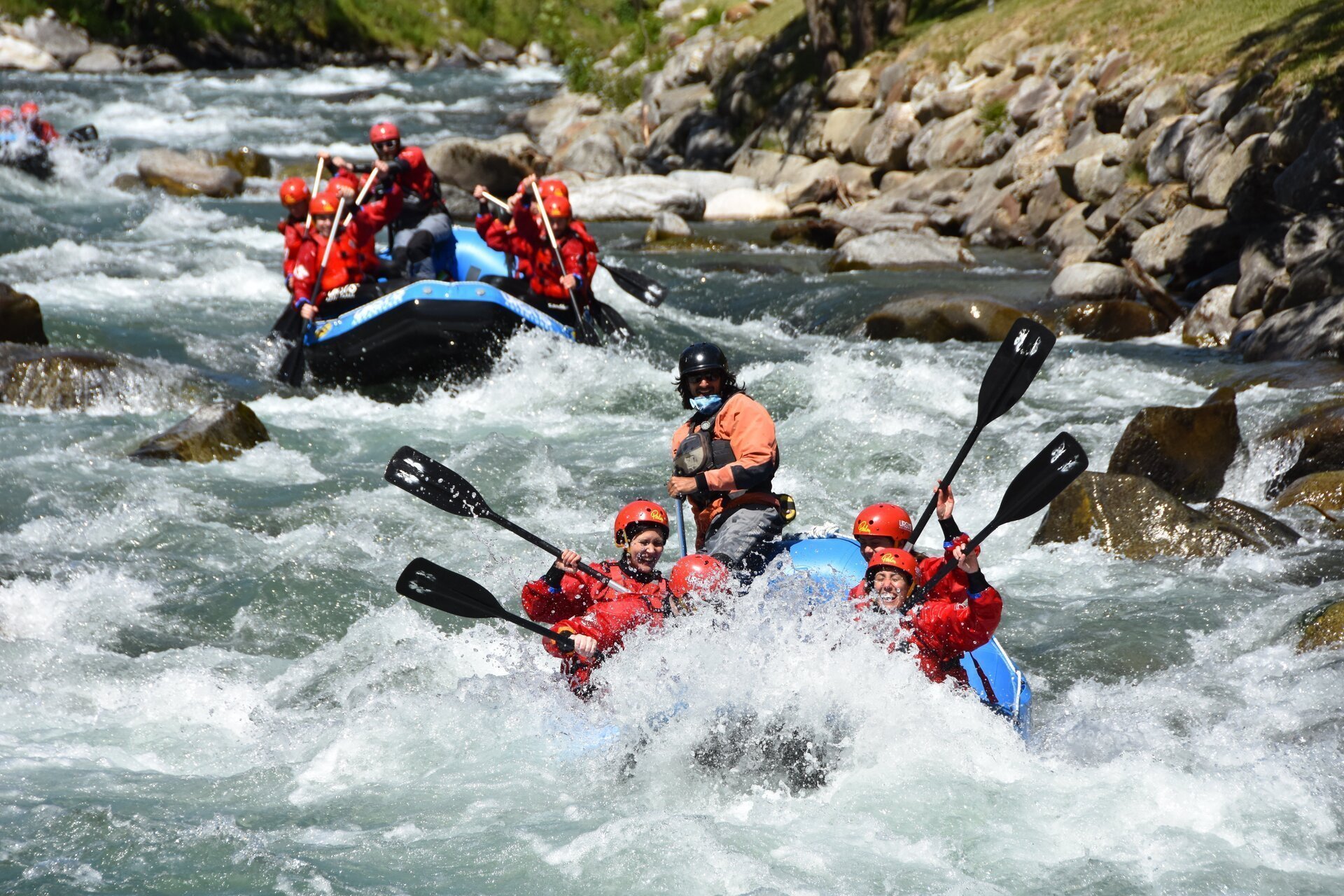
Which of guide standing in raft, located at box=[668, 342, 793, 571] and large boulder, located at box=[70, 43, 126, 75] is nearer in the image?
guide standing in raft, located at box=[668, 342, 793, 571]

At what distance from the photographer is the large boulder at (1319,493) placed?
24.3 feet

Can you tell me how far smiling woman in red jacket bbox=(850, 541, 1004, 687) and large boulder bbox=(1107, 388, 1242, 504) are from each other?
10.8 feet

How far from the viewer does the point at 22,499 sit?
26.0ft

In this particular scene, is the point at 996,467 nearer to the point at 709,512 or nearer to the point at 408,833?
the point at 709,512

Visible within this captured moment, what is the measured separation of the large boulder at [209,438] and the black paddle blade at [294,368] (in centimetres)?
127

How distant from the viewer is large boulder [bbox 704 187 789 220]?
18.0 metres

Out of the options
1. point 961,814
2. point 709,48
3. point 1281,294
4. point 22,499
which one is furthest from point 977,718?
point 709,48

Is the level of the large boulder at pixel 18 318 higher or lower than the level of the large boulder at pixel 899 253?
lower

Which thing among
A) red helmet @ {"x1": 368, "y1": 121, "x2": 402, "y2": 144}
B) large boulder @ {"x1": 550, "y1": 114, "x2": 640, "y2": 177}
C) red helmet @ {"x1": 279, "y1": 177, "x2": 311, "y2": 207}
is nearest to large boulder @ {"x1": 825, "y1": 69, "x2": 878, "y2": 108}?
large boulder @ {"x1": 550, "y1": 114, "x2": 640, "y2": 177}

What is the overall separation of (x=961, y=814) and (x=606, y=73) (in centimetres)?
2469

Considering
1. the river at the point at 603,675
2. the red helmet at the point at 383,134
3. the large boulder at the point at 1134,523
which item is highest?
the red helmet at the point at 383,134

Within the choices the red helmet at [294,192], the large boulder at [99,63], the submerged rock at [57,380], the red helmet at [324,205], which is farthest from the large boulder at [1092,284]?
the large boulder at [99,63]

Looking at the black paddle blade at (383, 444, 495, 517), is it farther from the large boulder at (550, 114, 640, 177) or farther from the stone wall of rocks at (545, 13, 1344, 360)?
the large boulder at (550, 114, 640, 177)

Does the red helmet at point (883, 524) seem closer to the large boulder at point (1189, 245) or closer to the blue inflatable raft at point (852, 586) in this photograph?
the blue inflatable raft at point (852, 586)
